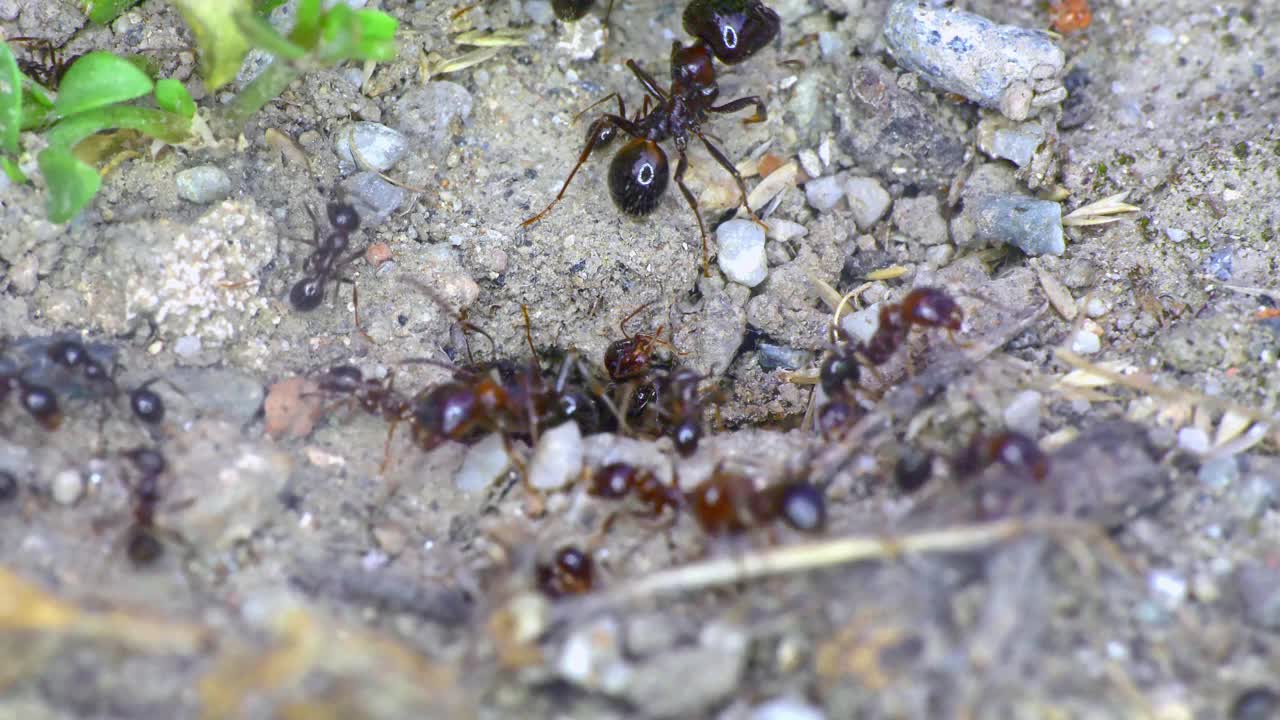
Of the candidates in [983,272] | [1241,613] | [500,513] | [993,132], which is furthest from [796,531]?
[993,132]

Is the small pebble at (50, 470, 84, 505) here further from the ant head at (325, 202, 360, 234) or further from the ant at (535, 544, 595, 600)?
the ant at (535, 544, 595, 600)

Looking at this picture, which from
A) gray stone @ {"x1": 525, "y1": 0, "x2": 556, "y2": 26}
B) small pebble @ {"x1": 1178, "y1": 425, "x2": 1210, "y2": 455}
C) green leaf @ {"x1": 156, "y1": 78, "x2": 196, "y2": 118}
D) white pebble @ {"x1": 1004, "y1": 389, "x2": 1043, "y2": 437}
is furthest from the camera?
gray stone @ {"x1": 525, "y1": 0, "x2": 556, "y2": 26}

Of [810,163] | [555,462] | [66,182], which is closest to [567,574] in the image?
[555,462]

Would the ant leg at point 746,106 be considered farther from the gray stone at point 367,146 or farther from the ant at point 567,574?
the ant at point 567,574

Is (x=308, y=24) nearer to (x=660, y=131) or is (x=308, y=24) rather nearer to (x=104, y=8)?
(x=104, y=8)

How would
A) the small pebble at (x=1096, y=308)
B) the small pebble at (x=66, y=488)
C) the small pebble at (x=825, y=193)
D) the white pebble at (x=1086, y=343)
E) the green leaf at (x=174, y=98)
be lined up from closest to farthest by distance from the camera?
the small pebble at (x=66, y=488), the green leaf at (x=174, y=98), the white pebble at (x=1086, y=343), the small pebble at (x=1096, y=308), the small pebble at (x=825, y=193)

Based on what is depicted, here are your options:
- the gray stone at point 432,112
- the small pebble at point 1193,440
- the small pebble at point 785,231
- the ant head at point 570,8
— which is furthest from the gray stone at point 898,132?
the gray stone at point 432,112

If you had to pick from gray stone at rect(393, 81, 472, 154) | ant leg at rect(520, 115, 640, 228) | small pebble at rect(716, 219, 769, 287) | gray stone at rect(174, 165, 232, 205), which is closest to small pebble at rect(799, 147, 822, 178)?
small pebble at rect(716, 219, 769, 287)
